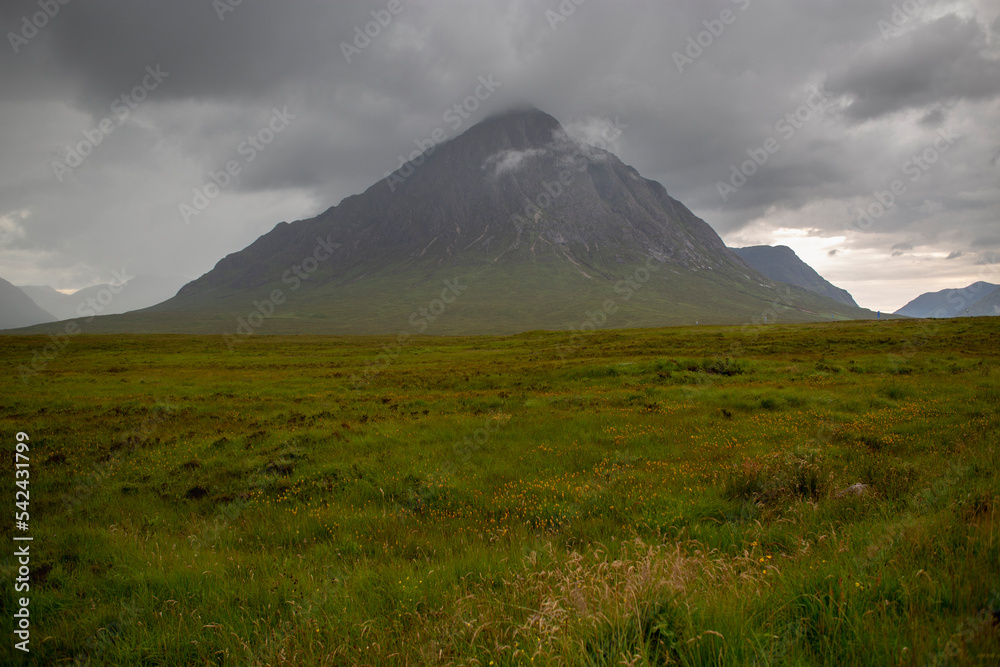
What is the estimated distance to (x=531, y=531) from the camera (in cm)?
782

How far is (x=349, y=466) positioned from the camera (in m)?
11.9

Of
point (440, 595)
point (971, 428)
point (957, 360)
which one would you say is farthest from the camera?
point (957, 360)

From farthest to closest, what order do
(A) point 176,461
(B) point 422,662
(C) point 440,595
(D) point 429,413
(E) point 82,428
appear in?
(D) point 429,413 → (E) point 82,428 → (A) point 176,461 → (C) point 440,595 → (B) point 422,662

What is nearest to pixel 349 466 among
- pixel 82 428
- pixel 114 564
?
pixel 114 564

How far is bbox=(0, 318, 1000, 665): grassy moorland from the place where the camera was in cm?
381

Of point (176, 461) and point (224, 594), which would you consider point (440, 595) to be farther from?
point (176, 461)

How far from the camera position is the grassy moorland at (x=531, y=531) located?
3.81m

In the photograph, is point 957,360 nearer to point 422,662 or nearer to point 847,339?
point 847,339

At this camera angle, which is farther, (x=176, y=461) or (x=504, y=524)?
(x=176, y=461)

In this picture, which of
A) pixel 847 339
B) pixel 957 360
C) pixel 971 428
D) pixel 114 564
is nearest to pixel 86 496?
pixel 114 564

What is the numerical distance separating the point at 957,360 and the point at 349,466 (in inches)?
1428

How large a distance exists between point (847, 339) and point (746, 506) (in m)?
52.3

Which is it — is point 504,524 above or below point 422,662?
below

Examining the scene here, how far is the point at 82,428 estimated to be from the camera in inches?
673
